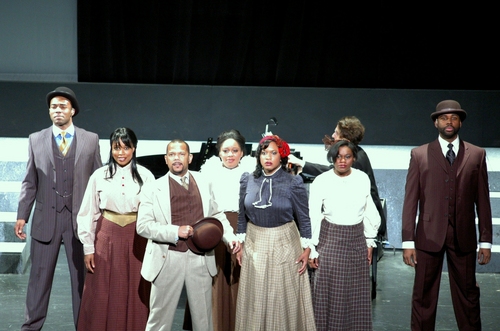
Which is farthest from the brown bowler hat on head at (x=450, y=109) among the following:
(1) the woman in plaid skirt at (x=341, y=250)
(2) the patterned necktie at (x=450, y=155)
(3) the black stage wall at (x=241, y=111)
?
(3) the black stage wall at (x=241, y=111)

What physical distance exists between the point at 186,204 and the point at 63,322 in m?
1.53

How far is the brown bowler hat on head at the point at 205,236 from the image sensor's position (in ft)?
13.9

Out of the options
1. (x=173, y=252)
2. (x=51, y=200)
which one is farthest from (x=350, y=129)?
(x=51, y=200)

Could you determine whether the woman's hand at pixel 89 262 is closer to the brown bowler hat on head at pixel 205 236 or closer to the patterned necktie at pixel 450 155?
the brown bowler hat on head at pixel 205 236

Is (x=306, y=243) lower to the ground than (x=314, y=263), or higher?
higher

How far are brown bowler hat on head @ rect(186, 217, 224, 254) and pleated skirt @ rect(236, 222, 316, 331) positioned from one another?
0.86 feet

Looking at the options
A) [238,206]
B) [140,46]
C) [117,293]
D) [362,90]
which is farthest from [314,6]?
[117,293]

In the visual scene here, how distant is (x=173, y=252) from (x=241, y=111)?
5.26 m

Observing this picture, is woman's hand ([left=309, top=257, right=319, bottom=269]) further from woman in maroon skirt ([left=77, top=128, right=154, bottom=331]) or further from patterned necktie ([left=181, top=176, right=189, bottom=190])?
woman in maroon skirt ([left=77, top=128, right=154, bottom=331])

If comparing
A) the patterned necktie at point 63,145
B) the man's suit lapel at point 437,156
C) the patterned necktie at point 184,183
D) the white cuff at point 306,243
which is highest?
the patterned necktie at point 63,145

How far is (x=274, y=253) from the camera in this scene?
4375 mm

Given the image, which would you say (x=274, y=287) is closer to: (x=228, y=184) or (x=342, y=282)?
(x=342, y=282)

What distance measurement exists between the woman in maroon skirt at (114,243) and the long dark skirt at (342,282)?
1.08m

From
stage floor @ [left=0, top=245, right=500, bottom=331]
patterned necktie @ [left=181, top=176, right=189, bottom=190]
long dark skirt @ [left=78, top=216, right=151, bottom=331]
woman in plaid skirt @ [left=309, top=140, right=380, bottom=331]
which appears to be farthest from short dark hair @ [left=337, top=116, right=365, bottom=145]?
long dark skirt @ [left=78, top=216, right=151, bottom=331]
